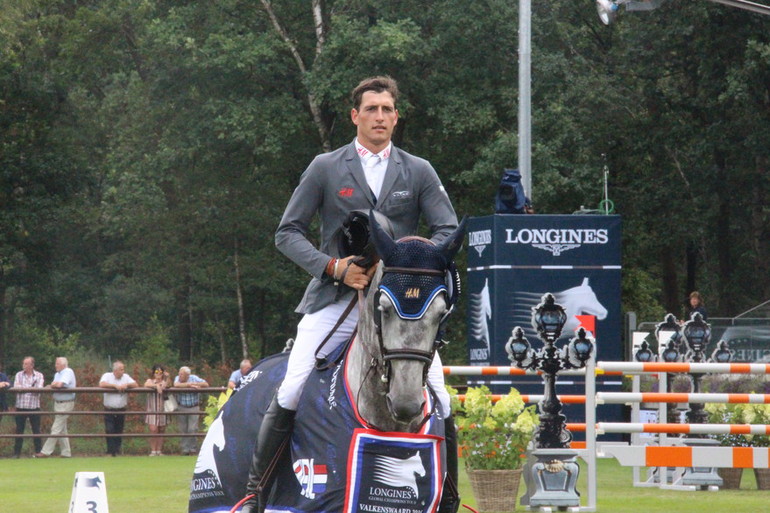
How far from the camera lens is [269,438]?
5859mm

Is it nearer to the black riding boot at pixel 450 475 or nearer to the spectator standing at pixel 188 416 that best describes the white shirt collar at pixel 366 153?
the black riding boot at pixel 450 475

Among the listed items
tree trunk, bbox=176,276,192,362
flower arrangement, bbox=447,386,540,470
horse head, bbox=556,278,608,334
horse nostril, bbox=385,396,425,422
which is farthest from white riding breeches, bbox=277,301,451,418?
tree trunk, bbox=176,276,192,362

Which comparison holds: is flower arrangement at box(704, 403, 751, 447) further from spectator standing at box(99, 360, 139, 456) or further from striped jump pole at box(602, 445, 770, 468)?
spectator standing at box(99, 360, 139, 456)

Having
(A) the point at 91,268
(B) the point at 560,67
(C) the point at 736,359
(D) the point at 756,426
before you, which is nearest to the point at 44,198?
(A) the point at 91,268

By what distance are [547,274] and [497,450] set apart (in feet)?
22.0

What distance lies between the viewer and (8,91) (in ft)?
134

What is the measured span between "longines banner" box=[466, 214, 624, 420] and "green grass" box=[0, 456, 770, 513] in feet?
7.05

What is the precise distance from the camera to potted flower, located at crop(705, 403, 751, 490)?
1555 cm

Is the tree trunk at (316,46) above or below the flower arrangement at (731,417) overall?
above

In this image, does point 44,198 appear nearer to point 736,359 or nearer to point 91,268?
point 91,268

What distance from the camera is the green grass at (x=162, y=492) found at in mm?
13430

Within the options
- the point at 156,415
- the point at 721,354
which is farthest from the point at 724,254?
the point at 721,354

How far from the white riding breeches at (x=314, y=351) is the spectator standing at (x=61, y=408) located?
1965 cm

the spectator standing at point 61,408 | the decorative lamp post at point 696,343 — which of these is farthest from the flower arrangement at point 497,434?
the spectator standing at point 61,408
